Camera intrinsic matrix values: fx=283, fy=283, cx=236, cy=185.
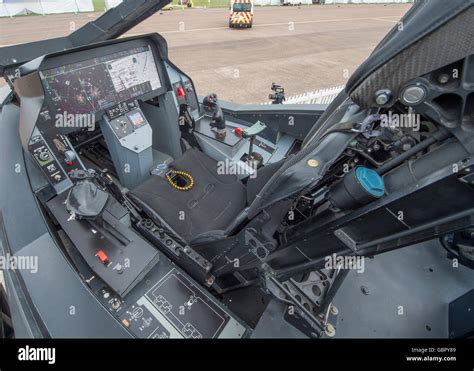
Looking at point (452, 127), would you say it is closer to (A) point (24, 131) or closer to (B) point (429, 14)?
(B) point (429, 14)

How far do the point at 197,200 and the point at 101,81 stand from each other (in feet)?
4.30

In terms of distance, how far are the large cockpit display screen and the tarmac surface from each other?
3403mm

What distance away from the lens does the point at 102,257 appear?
5.12 feet

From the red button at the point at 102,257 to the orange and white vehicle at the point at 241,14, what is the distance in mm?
13589

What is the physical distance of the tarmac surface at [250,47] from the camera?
22.9 feet

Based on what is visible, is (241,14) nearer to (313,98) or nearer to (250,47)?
(250,47)

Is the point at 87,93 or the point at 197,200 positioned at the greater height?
the point at 87,93

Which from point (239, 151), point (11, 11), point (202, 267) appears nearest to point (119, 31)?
point (239, 151)

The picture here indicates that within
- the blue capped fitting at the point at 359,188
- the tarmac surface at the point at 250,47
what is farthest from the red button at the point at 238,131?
the tarmac surface at the point at 250,47

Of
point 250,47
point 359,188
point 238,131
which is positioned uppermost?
point 359,188

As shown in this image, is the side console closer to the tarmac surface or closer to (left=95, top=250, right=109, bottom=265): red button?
(left=95, top=250, right=109, bottom=265): red button

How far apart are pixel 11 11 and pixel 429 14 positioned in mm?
17458

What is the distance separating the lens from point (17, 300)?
50.8 inches

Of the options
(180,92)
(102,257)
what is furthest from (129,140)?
(102,257)
